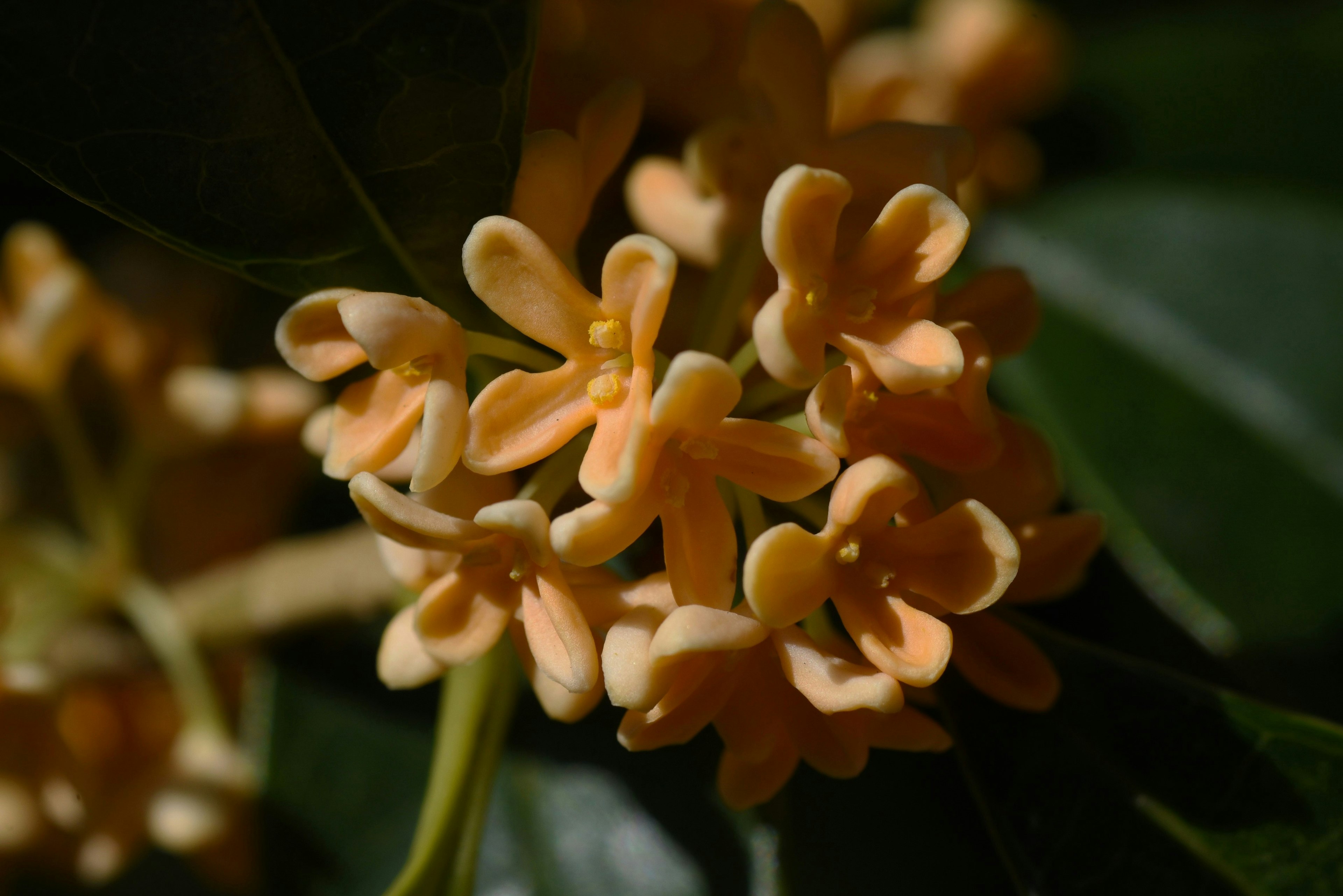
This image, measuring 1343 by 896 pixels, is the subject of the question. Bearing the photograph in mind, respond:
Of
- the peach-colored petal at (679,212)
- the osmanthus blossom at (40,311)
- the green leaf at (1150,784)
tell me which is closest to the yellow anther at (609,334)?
the peach-colored petal at (679,212)

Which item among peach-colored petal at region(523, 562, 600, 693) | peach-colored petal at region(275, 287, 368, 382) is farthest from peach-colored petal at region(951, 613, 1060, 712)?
peach-colored petal at region(275, 287, 368, 382)

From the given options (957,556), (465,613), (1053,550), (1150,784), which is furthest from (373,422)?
(1150,784)

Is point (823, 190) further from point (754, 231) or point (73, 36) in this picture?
point (73, 36)

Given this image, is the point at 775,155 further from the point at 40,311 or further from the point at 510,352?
the point at 40,311

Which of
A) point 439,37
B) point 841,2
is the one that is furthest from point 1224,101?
point 439,37

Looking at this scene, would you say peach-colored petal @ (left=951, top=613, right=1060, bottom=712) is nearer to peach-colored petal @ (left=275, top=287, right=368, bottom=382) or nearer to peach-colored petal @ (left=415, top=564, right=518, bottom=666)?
peach-colored petal @ (left=415, top=564, right=518, bottom=666)

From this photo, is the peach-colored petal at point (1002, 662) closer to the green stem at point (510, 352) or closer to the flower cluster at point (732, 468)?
the flower cluster at point (732, 468)
